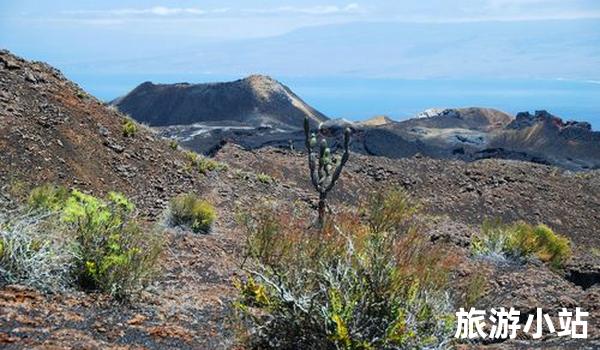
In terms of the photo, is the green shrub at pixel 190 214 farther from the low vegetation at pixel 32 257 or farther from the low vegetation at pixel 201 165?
the low vegetation at pixel 32 257

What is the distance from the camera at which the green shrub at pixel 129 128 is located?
20.0 m

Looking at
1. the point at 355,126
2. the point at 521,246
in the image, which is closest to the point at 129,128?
the point at 521,246

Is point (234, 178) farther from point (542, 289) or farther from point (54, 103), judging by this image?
point (542, 289)

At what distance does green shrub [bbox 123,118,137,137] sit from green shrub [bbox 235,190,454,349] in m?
13.3

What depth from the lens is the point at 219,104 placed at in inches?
3004

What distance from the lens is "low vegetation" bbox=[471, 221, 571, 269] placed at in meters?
15.4

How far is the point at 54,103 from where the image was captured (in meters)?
18.9

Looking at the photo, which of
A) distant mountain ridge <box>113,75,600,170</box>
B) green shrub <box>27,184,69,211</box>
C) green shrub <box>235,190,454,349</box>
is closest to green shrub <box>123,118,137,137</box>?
green shrub <box>27,184,69,211</box>

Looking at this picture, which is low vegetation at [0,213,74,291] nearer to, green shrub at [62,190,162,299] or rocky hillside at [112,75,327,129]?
green shrub at [62,190,162,299]

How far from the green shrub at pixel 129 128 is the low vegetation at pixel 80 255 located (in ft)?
38.9

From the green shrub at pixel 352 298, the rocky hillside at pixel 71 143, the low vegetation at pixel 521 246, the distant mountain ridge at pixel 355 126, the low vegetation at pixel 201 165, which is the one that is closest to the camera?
the green shrub at pixel 352 298

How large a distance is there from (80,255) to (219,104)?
6905 cm

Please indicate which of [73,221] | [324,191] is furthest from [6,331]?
[324,191]

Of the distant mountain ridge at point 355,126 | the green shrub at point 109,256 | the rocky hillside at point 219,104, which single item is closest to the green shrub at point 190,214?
the green shrub at point 109,256
